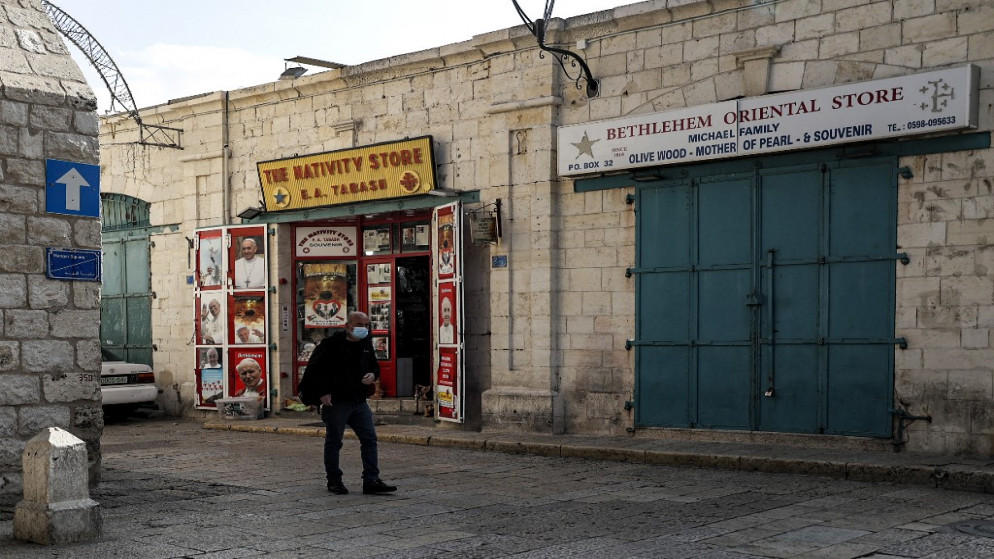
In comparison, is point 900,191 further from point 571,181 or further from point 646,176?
point 571,181

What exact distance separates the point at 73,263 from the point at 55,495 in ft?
8.93

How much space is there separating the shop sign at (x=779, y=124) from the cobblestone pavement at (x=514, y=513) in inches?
143

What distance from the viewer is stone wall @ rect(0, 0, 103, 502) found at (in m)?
9.14

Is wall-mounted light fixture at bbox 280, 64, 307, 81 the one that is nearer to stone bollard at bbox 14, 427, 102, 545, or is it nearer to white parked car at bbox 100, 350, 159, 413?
white parked car at bbox 100, 350, 159, 413

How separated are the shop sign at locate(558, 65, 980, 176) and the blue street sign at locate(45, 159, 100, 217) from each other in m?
6.06

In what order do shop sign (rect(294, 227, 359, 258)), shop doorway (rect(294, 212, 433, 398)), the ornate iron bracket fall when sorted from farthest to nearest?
shop sign (rect(294, 227, 359, 258)) < shop doorway (rect(294, 212, 433, 398)) < the ornate iron bracket

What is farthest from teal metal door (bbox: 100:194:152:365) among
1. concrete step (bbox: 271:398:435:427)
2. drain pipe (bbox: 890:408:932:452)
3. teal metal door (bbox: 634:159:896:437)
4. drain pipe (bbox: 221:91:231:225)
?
drain pipe (bbox: 890:408:932:452)

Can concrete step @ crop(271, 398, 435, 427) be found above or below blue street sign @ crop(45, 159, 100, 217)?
below

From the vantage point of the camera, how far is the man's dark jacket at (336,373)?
32.5ft

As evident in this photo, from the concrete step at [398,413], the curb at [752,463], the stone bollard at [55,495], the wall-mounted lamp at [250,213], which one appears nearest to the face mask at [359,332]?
the stone bollard at [55,495]

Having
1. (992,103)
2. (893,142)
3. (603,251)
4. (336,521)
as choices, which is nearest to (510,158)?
(603,251)

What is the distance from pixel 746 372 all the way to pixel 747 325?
536 millimetres

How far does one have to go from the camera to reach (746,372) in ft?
41.1

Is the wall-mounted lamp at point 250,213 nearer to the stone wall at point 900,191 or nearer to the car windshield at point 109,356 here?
the car windshield at point 109,356
